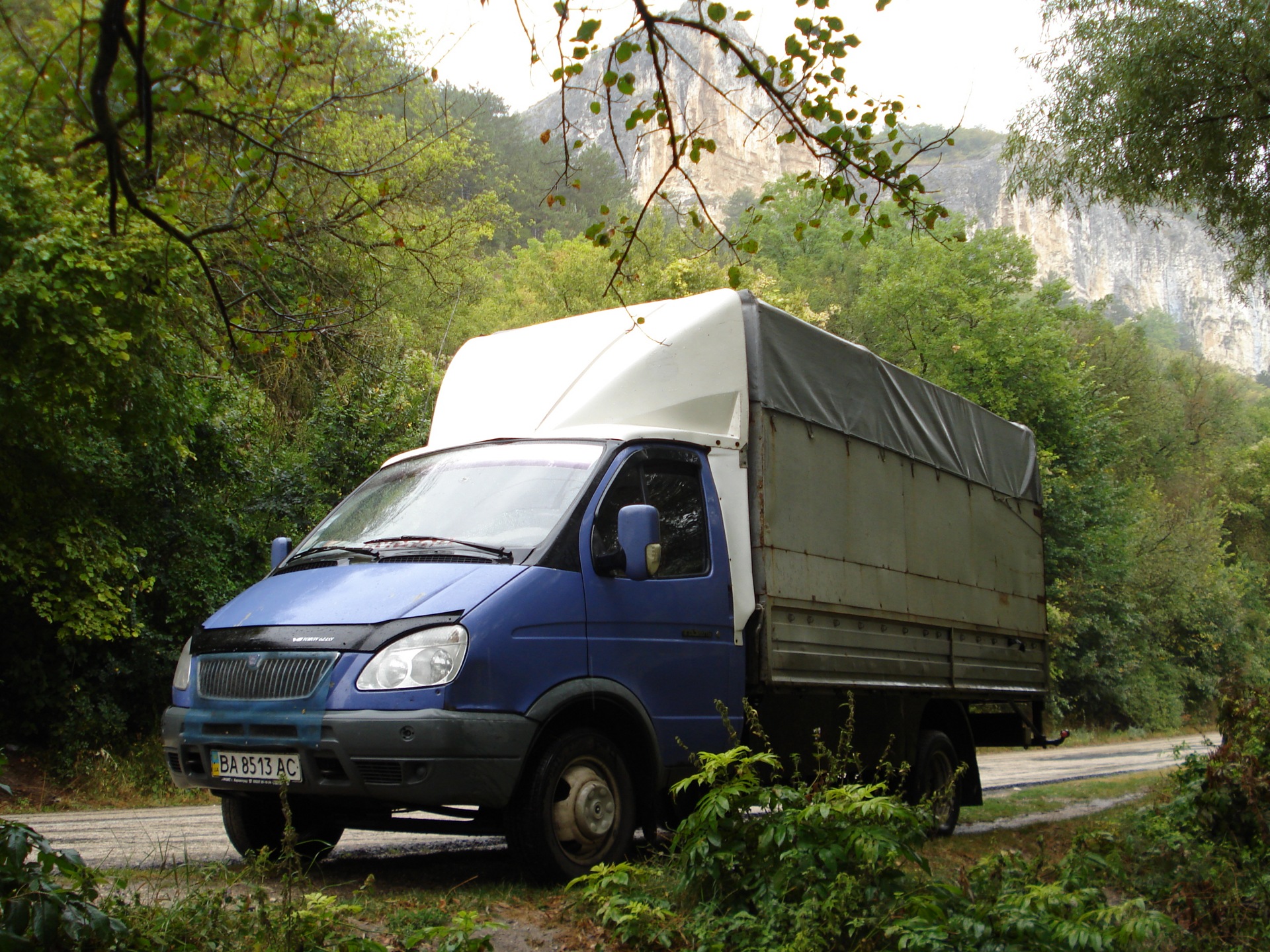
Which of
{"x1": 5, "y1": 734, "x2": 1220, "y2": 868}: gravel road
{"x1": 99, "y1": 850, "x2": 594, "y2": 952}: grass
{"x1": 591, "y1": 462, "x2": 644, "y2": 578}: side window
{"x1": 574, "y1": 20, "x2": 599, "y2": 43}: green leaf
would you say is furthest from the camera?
{"x1": 5, "y1": 734, "x2": 1220, "y2": 868}: gravel road

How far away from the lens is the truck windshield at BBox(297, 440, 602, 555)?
593cm

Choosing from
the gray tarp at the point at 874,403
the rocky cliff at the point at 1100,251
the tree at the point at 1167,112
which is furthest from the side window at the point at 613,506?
the rocky cliff at the point at 1100,251

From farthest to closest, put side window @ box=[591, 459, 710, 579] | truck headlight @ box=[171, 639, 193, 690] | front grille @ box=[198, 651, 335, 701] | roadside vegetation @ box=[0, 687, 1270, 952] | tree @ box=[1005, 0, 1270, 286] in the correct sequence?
tree @ box=[1005, 0, 1270, 286], side window @ box=[591, 459, 710, 579], truck headlight @ box=[171, 639, 193, 690], front grille @ box=[198, 651, 335, 701], roadside vegetation @ box=[0, 687, 1270, 952]

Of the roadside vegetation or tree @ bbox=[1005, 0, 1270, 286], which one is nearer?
the roadside vegetation

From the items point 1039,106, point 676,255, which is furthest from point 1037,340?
point 1039,106

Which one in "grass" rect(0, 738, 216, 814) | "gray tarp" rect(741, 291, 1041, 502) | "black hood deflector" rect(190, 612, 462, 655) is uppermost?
"gray tarp" rect(741, 291, 1041, 502)

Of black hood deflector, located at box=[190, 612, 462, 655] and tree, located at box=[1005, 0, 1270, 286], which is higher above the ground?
tree, located at box=[1005, 0, 1270, 286]

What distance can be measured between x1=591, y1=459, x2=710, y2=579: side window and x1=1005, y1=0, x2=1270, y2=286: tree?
7689 mm

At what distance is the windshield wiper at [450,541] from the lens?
5707mm

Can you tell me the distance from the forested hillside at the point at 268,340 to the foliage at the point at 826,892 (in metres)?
2.83

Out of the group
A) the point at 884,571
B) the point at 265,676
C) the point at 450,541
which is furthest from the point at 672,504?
the point at 265,676

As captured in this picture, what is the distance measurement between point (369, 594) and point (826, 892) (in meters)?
2.52

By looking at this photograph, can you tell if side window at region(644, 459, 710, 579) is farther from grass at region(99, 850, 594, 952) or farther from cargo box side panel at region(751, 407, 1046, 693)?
grass at region(99, 850, 594, 952)

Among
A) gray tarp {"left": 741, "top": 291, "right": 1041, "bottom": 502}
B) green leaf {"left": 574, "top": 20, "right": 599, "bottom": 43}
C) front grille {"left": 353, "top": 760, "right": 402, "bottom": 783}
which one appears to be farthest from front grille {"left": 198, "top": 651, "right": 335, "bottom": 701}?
gray tarp {"left": 741, "top": 291, "right": 1041, "bottom": 502}
